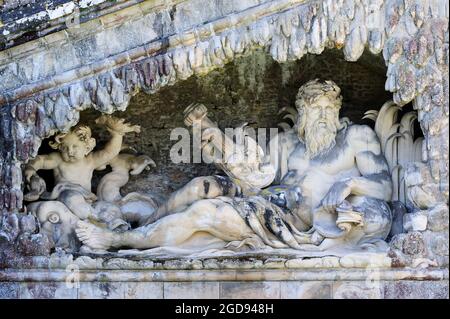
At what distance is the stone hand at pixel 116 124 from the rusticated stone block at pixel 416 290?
268 centimetres

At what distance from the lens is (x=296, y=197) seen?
49.4 feet

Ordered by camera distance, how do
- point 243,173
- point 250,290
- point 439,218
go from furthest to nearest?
1. point 243,173
2. point 250,290
3. point 439,218

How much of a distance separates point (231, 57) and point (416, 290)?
235 centimetres

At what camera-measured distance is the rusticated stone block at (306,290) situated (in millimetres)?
14438

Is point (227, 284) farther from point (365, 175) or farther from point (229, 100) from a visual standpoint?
point (229, 100)

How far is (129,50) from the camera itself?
48.3ft

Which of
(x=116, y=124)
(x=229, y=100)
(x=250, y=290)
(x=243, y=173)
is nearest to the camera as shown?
(x=250, y=290)

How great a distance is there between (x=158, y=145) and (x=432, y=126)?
2.69m

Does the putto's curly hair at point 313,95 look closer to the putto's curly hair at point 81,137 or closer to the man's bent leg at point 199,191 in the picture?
the man's bent leg at point 199,191

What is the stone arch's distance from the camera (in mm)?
14375

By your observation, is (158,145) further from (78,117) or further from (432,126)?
(432,126)

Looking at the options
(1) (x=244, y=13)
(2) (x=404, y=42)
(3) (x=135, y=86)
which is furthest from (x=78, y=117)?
(2) (x=404, y=42)

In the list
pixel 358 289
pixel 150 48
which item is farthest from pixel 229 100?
pixel 358 289

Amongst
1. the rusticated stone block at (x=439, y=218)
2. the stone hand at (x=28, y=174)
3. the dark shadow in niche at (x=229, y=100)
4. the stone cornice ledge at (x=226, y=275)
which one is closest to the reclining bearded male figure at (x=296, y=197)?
the stone cornice ledge at (x=226, y=275)
